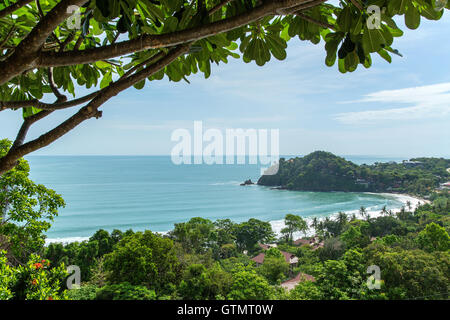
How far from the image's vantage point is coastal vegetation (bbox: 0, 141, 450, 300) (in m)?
5.06

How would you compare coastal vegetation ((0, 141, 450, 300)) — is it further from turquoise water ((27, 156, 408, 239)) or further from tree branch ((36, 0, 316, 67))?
turquoise water ((27, 156, 408, 239))

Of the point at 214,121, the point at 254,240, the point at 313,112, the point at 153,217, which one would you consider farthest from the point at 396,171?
the point at 214,121

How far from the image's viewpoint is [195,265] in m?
13.0

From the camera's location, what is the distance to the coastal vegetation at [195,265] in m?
5.06

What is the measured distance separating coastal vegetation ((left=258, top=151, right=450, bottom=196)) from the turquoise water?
204 cm

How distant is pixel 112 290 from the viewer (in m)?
11.2

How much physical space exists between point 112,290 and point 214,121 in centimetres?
6355

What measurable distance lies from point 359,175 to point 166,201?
30.9m

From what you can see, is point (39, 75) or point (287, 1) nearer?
point (287, 1)

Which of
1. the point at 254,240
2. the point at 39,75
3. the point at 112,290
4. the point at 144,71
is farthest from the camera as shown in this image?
the point at 254,240

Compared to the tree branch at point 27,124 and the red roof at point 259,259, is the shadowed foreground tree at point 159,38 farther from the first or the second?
the red roof at point 259,259

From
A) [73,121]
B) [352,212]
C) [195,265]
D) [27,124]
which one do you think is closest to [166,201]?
[352,212]

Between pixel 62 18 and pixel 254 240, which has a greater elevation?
pixel 62 18

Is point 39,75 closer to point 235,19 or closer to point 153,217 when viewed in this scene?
point 235,19
